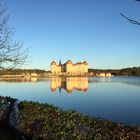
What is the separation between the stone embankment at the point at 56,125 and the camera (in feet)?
26.8

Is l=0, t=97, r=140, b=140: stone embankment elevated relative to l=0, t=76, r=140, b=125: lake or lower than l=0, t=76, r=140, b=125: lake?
elevated

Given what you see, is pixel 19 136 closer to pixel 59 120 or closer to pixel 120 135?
pixel 59 120

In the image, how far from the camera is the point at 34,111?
12.4m

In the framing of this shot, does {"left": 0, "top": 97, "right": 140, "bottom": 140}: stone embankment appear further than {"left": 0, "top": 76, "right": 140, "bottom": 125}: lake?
No

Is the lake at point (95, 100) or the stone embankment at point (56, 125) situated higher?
the stone embankment at point (56, 125)

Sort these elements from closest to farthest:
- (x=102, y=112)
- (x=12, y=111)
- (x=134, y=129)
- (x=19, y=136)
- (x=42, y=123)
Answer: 1. (x=134, y=129)
2. (x=42, y=123)
3. (x=19, y=136)
4. (x=12, y=111)
5. (x=102, y=112)

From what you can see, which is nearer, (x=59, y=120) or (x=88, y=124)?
(x=88, y=124)

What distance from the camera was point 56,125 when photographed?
1045cm

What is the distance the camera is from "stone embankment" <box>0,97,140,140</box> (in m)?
8.17

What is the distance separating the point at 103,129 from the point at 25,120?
5082 mm

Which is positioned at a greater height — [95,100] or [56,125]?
[56,125]

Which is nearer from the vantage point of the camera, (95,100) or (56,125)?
(56,125)

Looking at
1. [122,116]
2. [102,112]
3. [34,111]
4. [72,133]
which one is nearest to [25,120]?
[34,111]

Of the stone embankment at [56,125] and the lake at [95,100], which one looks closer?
the stone embankment at [56,125]
